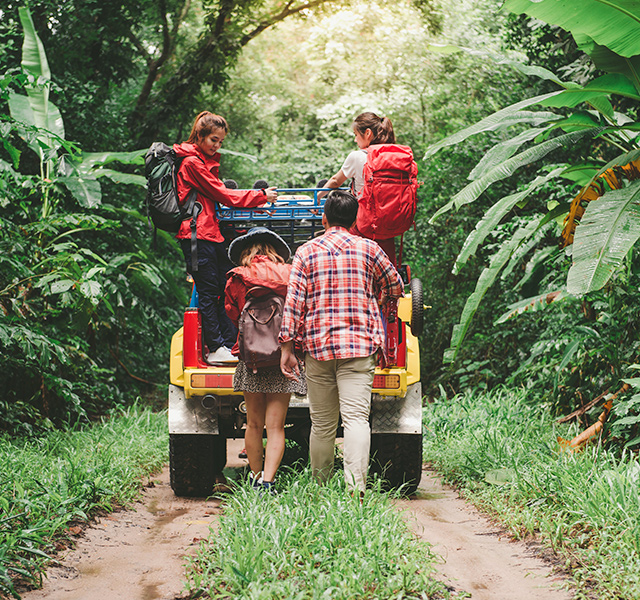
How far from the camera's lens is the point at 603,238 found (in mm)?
4164

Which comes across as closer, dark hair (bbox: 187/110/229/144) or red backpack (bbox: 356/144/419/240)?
red backpack (bbox: 356/144/419/240)

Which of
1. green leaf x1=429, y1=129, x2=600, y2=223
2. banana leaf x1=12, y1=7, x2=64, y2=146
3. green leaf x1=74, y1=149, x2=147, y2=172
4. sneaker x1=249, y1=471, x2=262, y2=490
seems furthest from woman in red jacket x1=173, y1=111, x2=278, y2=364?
banana leaf x1=12, y1=7, x2=64, y2=146

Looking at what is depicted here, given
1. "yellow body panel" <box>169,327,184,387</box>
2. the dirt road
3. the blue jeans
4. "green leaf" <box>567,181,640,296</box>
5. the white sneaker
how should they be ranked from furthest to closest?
the blue jeans → the white sneaker → "yellow body panel" <box>169,327,184,387</box> → "green leaf" <box>567,181,640,296</box> → the dirt road

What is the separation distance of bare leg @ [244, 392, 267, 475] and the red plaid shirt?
64 centimetres

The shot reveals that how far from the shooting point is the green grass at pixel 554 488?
11.3ft

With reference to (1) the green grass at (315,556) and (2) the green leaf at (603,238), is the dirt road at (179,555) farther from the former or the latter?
(2) the green leaf at (603,238)

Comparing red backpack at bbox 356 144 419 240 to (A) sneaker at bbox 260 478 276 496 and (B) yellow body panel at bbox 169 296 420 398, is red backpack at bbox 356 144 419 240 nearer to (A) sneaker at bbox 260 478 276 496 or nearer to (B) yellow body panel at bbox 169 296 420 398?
(B) yellow body panel at bbox 169 296 420 398

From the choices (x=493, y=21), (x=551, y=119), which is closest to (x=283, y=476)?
(x=551, y=119)

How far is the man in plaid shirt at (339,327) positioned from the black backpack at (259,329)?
248mm

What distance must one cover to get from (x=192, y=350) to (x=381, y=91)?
13.2 metres

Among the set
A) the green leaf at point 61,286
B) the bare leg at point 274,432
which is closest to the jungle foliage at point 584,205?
the bare leg at point 274,432

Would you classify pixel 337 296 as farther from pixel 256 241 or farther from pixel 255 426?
pixel 255 426

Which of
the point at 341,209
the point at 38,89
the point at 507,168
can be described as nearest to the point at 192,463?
the point at 341,209

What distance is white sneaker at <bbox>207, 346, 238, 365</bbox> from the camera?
529 cm
